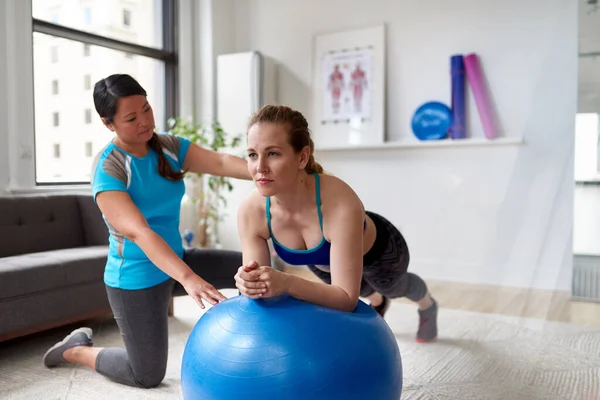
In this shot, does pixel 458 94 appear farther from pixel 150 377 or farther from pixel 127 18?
pixel 150 377

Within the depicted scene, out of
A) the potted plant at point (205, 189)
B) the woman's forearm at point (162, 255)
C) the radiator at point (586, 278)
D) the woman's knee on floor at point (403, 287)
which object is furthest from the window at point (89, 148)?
the radiator at point (586, 278)

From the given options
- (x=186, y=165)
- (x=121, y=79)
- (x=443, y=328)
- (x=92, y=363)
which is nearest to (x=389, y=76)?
(x=443, y=328)

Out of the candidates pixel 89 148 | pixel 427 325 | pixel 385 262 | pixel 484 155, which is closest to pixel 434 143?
pixel 484 155

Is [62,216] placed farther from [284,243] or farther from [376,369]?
[376,369]

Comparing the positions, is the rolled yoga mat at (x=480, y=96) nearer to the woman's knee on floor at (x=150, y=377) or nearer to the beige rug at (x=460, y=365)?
the beige rug at (x=460, y=365)

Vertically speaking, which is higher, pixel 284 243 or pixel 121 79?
pixel 121 79

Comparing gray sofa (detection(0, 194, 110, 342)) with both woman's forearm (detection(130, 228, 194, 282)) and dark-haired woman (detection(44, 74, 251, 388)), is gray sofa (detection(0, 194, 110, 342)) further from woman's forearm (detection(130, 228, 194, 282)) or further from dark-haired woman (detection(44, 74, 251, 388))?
woman's forearm (detection(130, 228, 194, 282))

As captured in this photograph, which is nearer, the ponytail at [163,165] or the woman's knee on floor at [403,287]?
the ponytail at [163,165]

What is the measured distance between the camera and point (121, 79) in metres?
1.74

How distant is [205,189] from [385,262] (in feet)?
9.93

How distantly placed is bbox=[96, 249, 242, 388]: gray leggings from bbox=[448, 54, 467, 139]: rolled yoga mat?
8.45 ft

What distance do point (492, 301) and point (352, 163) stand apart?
1586mm

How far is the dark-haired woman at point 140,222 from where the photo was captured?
1.70 meters

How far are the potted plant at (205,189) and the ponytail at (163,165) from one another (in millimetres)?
2275
